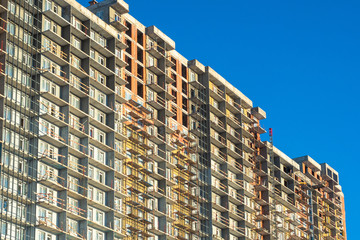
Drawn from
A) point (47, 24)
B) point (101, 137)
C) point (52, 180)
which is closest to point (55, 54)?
point (47, 24)

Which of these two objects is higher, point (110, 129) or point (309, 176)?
point (309, 176)

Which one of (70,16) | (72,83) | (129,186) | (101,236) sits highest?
(70,16)

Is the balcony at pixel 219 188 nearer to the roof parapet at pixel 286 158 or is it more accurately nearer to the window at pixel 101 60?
the roof parapet at pixel 286 158

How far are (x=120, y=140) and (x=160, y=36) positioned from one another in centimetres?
1978

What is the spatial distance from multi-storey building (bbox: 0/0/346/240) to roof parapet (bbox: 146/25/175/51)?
0.33 m

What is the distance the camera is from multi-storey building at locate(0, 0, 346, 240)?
10269 cm

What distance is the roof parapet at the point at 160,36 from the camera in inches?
5037

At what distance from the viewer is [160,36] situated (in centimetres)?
12950

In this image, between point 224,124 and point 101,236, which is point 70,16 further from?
point 224,124

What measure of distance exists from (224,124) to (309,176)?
32.0 m

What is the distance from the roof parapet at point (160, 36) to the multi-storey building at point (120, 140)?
335 millimetres

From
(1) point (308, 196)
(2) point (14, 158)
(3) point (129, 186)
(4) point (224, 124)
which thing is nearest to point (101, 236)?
(3) point (129, 186)

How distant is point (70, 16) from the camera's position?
113 meters

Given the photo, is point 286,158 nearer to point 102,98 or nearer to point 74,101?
point 102,98
